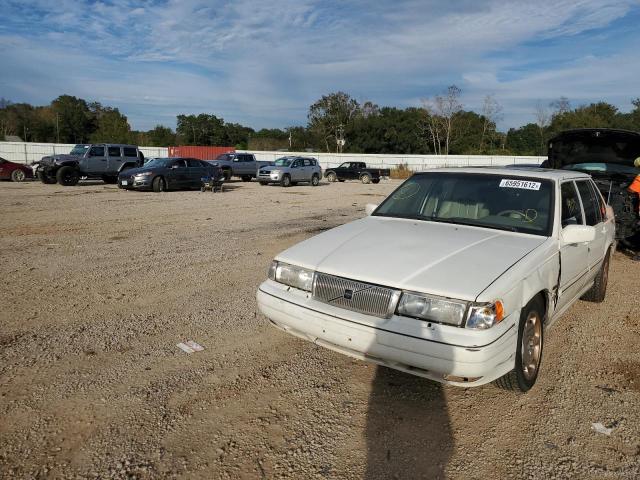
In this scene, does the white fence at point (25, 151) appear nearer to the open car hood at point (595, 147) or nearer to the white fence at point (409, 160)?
the white fence at point (409, 160)

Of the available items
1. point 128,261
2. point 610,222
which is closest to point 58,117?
point 128,261

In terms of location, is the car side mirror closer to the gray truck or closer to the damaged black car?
the damaged black car

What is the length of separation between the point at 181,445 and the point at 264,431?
0.49 meters

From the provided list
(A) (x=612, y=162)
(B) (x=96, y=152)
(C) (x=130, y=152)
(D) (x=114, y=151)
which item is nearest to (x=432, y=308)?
(A) (x=612, y=162)

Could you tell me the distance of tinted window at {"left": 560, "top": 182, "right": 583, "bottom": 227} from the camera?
4081 millimetres

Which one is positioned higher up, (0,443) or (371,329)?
(371,329)

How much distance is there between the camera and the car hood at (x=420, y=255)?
9.59ft

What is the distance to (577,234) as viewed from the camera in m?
3.70

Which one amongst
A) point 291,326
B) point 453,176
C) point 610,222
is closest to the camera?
point 291,326

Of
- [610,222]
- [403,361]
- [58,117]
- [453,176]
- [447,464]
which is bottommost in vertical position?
[447,464]

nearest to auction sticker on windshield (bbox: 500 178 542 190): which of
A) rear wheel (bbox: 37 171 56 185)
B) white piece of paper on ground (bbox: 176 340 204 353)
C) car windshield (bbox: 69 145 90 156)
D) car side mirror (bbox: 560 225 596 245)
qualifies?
car side mirror (bbox: 560 225 596 245)

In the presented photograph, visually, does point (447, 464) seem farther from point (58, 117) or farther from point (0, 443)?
point (58, 117)

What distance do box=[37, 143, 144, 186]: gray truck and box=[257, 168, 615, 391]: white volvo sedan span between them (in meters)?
19.6

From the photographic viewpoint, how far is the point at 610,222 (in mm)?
5520
